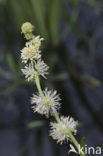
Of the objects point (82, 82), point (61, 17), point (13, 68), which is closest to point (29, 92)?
point (13, 68)

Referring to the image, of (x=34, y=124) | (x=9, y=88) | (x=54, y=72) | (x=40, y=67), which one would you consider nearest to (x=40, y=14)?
(x=54, y=72)

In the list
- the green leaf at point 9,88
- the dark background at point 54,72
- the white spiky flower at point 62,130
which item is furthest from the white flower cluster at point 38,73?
the green leaf at point 9,88

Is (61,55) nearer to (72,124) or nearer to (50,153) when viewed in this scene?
(50,153)

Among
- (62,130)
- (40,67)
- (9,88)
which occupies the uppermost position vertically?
(9,88)

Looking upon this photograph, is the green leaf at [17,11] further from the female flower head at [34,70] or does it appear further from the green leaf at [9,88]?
the female flower head at [34,70]

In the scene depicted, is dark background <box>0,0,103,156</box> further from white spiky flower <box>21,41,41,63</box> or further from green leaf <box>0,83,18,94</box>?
white spiky flower <box>21,41,41,63</box>

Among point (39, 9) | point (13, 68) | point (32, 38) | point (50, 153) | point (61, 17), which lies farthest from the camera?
point (61, 17)

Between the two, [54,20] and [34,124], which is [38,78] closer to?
[34,124]
